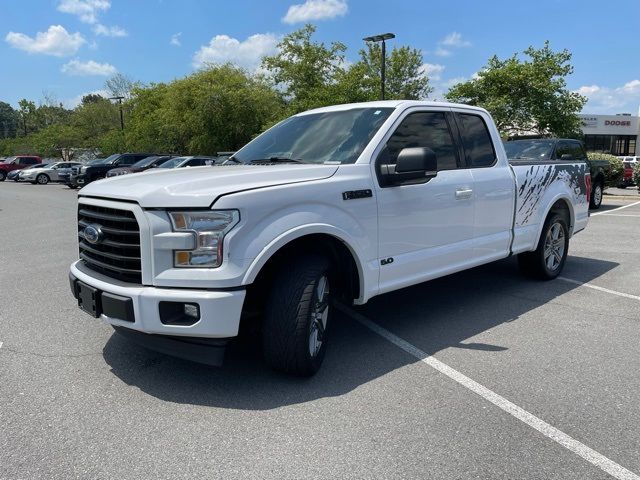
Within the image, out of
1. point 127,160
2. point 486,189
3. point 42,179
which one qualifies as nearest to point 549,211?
point 486,189

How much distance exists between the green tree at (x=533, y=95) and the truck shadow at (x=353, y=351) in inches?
750

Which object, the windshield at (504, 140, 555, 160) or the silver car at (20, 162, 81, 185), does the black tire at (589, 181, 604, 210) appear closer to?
the windshield at (504, 140, 555, 160)

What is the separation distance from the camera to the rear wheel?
35.1m

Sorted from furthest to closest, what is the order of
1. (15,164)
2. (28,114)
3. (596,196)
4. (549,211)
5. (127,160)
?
(28,114) → (15,164) → (127,160) → (596,196) → (549,211)

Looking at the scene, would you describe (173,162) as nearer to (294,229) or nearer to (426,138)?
(426,138)

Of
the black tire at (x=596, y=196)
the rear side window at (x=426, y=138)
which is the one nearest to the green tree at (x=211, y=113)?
the black tire at (x=596, y=196)

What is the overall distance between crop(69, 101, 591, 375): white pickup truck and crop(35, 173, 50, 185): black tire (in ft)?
114

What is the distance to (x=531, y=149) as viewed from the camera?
12391 mm

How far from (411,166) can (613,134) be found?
60808 millimetres

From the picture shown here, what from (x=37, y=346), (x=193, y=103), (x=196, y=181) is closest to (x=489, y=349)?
(x=196, y=181)

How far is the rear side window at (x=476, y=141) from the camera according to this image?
529 centimetres

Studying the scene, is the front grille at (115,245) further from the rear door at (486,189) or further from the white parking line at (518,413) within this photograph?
the rear door at (486,189)

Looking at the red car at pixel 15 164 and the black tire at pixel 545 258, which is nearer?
the black tire at pixel 545 258

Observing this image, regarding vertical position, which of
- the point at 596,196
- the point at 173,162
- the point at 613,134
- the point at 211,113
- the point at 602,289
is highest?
the point at 211,113
